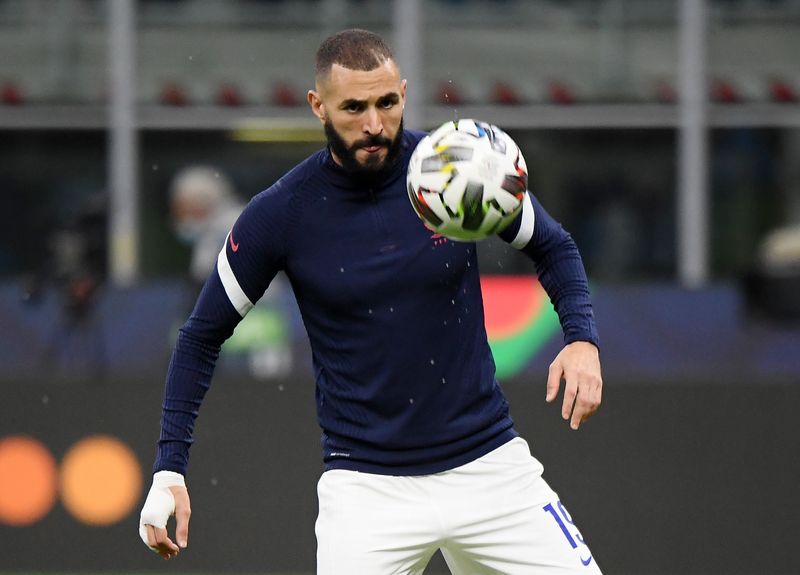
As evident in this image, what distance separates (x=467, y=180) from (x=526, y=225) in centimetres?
51

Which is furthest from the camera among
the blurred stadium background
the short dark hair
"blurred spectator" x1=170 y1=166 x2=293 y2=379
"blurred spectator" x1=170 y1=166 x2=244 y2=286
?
the blurred stadium background

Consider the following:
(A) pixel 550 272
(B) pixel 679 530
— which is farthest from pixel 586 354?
(B) pixel 679 530

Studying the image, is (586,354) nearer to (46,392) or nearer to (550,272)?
(550,272)

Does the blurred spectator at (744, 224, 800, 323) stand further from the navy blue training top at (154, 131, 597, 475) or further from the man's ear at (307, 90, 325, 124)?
the man's ear at (307, 90, 325, 124)

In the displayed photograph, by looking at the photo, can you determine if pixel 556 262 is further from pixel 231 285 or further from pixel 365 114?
pixel 231 285

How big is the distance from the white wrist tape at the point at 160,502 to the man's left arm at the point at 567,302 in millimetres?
1156

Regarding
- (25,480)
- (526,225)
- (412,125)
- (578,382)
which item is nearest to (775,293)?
(412,125)

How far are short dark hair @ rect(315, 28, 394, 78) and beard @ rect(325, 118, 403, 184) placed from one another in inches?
7.0

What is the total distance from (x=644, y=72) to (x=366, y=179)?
33.2 ft

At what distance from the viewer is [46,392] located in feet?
29.6

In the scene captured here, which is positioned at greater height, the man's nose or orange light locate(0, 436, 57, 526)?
the man's nose

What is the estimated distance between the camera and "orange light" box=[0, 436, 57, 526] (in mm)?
8875

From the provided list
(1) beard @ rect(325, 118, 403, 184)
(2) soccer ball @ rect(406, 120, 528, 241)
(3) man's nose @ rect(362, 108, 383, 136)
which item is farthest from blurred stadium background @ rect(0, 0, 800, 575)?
(2) soccer ball @ rect(406, 120, 528, 241)

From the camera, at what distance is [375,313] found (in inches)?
179
